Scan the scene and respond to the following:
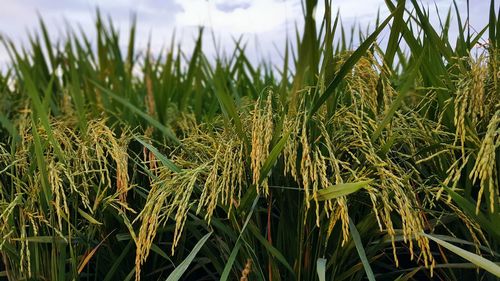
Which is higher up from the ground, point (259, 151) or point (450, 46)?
point (450, 46)

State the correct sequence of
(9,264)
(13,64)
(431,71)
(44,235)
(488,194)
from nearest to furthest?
(488,194)
(431,71)
(44,235)
(9,264)
(13,64)

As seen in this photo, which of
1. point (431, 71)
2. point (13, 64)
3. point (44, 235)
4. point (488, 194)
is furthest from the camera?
point (13, 64)

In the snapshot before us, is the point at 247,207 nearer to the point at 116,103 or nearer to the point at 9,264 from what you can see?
the point at 9,264

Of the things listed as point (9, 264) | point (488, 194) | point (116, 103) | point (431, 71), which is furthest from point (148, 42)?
point (488, 194)

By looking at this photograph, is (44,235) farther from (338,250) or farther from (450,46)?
(450,46)

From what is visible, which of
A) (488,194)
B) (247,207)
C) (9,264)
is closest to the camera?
(488,194)

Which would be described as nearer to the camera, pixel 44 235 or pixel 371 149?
pixel 371 149

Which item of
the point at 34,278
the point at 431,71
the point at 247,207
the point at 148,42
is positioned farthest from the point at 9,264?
the point at 148,42

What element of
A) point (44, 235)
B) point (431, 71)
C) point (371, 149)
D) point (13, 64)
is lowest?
point (44, 235)

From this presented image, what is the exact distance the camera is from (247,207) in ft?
4.75

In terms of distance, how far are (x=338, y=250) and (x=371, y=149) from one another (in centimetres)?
28

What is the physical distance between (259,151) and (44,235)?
75cm

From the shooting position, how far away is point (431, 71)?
61.1 inches

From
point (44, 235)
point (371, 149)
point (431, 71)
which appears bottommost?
point (44, 235)
